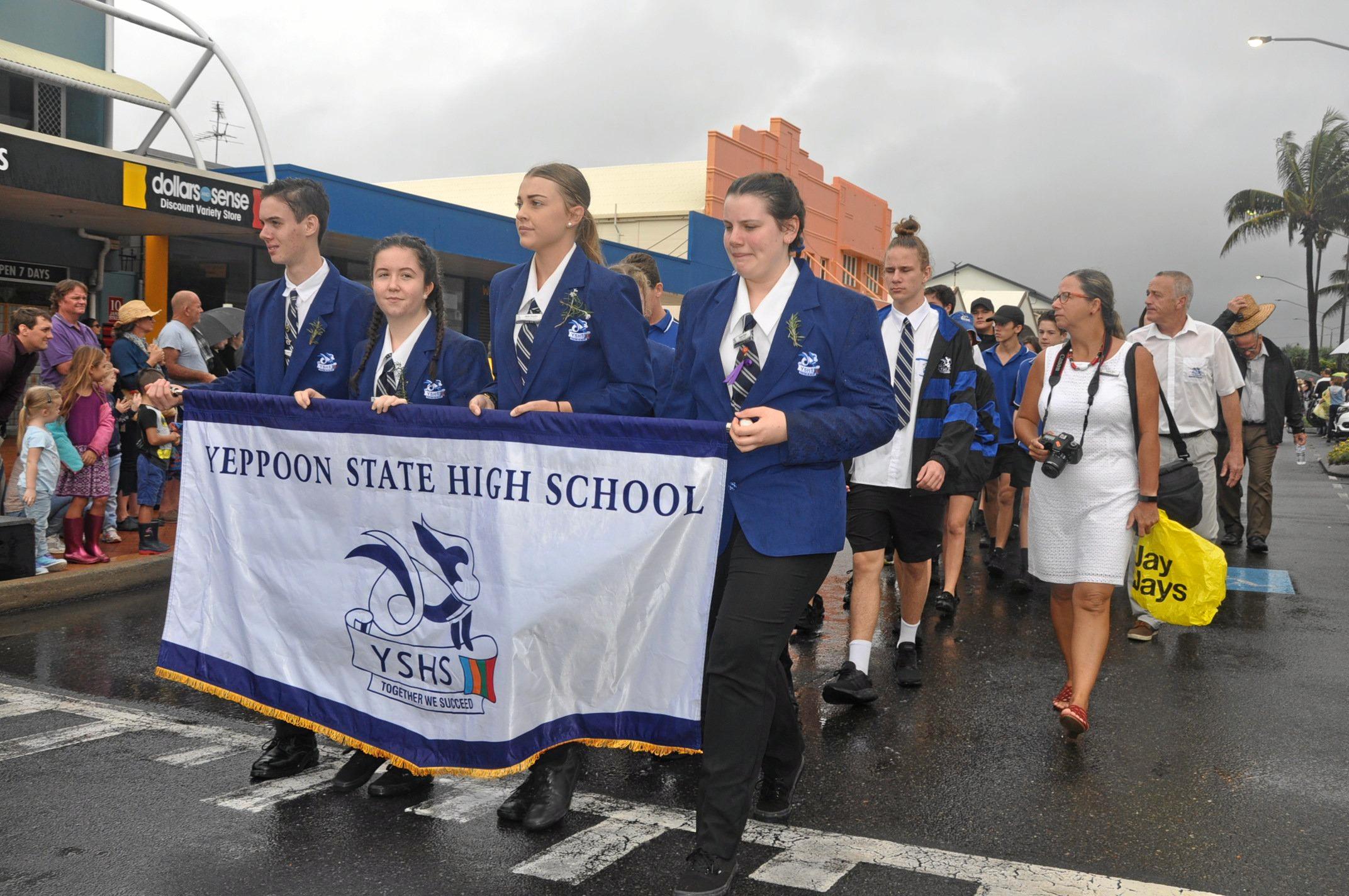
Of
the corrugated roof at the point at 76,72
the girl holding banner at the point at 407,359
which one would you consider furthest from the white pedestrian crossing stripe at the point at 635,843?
the corrugated roof at the point at 76,72

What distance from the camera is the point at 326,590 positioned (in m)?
4.18

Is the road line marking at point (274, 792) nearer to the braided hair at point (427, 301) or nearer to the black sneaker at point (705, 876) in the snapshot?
the braided hair at point (427, 301)

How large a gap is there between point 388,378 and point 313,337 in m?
0.37

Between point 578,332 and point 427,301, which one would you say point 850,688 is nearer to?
point 578,332

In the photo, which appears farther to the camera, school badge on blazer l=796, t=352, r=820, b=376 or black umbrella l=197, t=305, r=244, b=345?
black umbrella l=197, t=305, r=244, b=345

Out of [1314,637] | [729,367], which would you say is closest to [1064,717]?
[729,367]

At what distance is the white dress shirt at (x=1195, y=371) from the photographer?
24.2 feet

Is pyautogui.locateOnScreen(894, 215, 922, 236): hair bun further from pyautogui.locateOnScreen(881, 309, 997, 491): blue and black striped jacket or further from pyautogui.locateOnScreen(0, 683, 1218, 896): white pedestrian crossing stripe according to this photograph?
pyautogui.locateOnScreen(0, 683, 1218, 896): white pedestrian crossing stripe

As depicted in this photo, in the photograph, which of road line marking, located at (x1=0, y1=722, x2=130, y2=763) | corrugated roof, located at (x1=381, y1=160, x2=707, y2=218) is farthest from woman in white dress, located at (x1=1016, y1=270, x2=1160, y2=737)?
corrugated roof, located at (x1=381, y1=160, x2=707, y2=218)

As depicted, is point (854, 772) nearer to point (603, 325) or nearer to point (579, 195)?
point (603, 325)

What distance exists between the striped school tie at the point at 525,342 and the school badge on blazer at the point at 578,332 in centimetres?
13

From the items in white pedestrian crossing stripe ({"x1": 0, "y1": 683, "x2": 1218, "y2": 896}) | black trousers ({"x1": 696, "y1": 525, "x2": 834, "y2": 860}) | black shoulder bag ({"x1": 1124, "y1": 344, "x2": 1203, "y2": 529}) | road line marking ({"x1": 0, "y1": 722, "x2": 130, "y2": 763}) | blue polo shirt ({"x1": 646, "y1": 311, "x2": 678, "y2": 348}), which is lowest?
white pedestrian crossing stripe ({"x1": 0, "y1": 683, "x2": 1218, "y2": 896})

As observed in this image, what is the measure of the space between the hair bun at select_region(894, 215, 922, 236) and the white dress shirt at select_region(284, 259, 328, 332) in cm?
290

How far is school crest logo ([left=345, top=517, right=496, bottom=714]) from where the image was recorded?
3820mm
